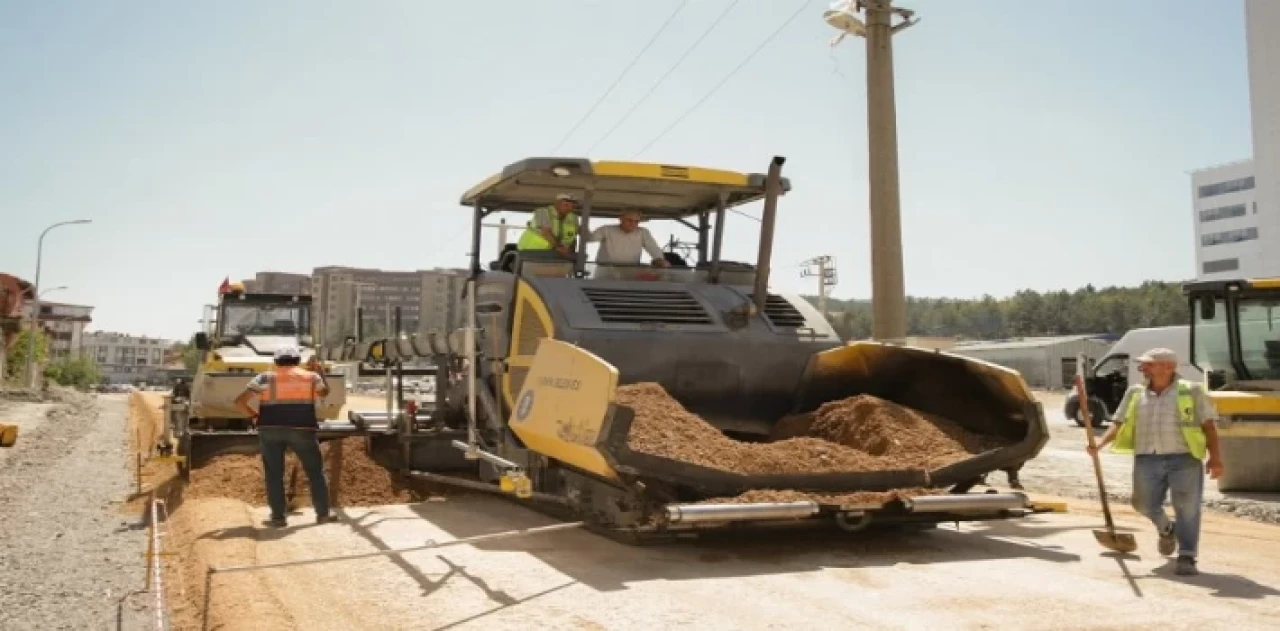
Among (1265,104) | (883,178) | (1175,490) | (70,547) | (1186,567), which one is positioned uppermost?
(1265,104)

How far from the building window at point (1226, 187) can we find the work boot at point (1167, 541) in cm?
8677

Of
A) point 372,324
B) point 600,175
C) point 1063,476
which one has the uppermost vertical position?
point 600,175

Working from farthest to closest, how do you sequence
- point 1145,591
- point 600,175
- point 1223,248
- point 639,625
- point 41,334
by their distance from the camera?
point 1223,248 < point 41,334 < point 600,175 < point 1145,591 < point 639,625

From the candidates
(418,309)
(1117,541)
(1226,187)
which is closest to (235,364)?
(418,309)

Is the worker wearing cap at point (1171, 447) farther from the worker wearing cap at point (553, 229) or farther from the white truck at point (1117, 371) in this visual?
the white truck at point (1117, 371)

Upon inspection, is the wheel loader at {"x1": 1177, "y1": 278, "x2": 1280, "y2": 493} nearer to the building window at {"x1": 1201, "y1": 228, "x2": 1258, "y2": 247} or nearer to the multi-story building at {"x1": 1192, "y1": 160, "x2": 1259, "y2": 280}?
the multi-story building at {"x1": 1192, "y1": 160, "x2": 1259, "y2": 280}

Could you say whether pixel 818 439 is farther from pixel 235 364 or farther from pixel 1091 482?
pixel 235 364

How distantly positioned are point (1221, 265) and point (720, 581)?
88.6 metres

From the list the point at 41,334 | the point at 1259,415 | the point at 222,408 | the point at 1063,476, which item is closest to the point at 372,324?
the point at 222,408

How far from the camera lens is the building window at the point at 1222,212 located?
81.1 m

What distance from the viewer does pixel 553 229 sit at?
8.16 meters

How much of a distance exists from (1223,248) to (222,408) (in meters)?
86.0

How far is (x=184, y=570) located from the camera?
20.8 feet

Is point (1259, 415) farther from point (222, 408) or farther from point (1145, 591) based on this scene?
point (222, 408)
